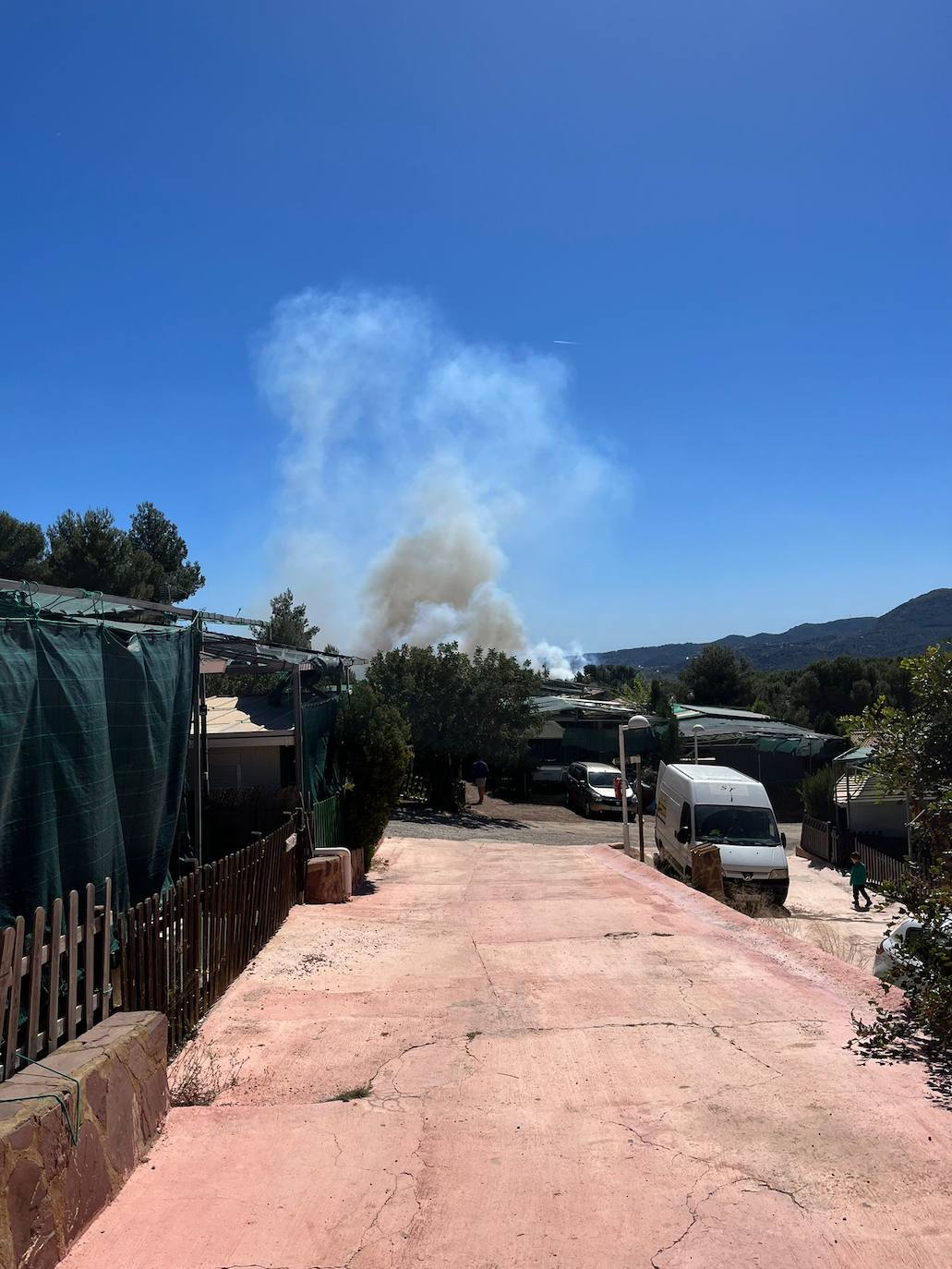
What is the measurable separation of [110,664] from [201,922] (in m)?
1.93

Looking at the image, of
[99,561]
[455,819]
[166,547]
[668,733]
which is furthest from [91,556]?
[668,733]

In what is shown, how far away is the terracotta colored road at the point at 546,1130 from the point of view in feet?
12.1

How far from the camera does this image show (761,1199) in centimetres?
398

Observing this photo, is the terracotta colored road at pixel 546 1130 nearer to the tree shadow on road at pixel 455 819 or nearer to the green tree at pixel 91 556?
the tree shadow on road at pixel 455 819

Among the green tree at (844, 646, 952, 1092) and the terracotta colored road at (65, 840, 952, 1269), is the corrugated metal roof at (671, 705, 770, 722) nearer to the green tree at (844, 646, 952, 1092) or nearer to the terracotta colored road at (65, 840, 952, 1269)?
the green tree at (844, 646, 952, 1092)

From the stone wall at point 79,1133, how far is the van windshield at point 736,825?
12.6m

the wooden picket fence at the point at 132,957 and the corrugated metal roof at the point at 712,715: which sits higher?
the corrugated metal roof at the point at 712,715

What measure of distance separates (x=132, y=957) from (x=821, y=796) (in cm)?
2590

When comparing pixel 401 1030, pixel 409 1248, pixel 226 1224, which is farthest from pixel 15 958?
pixel 401 1030

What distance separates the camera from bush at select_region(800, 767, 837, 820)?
27.4m

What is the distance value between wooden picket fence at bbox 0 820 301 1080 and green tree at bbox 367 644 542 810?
736 inches

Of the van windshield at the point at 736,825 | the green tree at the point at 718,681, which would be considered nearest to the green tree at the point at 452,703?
the van windshield at the point at 736,825

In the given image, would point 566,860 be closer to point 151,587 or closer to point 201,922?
point 201,922

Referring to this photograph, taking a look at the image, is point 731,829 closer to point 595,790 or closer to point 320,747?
point 320,747
